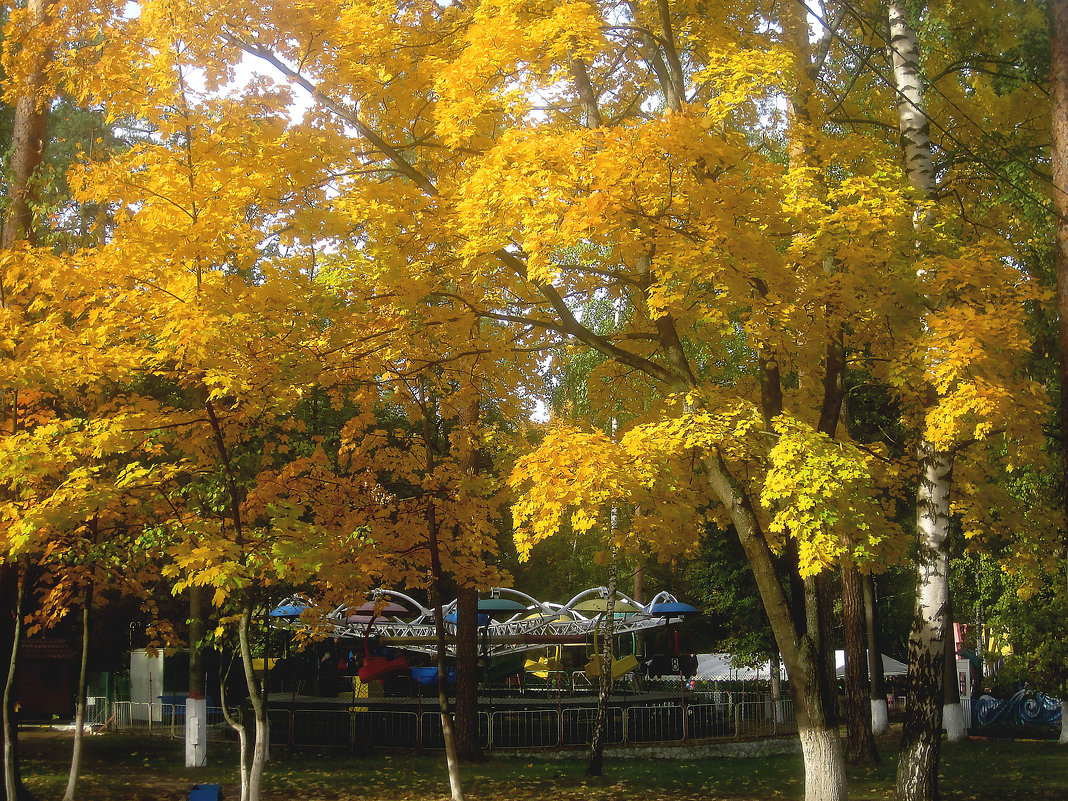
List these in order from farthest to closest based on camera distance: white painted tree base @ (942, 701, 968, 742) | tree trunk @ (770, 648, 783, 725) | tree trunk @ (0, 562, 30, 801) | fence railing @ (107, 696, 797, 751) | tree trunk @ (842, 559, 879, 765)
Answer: white painted tree base @ (942, 701, 968, 742) < tree trunk @ (770, 648, 783, 725) < fence railing @ (107, 696, 797, 751) < tree trunk @ (842, 559, 879, 765) < tree trunk @ (0, 562, 30, 801)

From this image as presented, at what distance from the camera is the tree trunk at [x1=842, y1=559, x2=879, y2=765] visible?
15328 millimetres

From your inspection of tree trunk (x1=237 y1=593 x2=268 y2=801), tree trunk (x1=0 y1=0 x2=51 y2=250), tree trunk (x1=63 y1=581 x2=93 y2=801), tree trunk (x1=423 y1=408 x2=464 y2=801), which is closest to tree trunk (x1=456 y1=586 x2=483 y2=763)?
tree trunk (x1=423 y1=408 x2=464 y2=801)

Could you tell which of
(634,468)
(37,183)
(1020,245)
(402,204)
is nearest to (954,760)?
(1020,245)

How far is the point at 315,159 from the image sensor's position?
30.3ft

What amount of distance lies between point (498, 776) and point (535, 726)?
15.1 ft

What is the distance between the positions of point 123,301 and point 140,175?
1.21 metres

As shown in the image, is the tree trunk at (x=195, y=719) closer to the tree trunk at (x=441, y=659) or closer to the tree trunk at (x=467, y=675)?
the tree trunk at (x=467, y=675)

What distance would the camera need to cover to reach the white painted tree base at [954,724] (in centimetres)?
2023

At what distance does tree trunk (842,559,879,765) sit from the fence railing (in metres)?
2.52

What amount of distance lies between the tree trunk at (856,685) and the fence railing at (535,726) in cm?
252

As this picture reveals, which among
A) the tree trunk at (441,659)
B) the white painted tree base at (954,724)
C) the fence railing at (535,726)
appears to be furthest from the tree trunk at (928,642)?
the white painted tree base at (954,724)

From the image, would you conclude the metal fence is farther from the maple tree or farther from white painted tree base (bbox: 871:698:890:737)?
white painted tree base (bbox: 871:698:890:737)

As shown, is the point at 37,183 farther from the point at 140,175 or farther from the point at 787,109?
the point at 787,109

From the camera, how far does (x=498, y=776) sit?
14.0 meters
